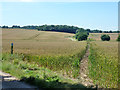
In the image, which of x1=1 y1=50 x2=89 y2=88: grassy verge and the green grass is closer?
the green grass

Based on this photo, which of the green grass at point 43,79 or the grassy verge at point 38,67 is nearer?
the green grass at point 43,79

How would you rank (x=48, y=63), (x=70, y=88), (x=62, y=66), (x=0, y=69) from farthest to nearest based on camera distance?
(x=48, y=63) < (x=62, y=66) < (x=0, y=69) < (x=70, y=88)

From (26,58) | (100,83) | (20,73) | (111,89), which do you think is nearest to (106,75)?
(100,83)

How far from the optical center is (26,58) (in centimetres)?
2098

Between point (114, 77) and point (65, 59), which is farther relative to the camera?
point (65, 59)

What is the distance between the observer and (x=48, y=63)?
1773 cm

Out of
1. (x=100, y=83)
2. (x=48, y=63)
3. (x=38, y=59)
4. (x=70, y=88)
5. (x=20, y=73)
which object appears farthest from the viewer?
(x=38, y=59)

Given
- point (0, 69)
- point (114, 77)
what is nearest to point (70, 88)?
point (114, 77)

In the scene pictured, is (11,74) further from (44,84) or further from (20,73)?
(44,84)

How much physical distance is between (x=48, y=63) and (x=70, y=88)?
8.76 meters

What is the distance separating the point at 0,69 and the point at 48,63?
4435 millimetres

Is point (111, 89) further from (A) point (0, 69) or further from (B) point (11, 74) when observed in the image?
(A) point (0, 69)

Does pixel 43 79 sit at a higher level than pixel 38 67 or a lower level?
higher

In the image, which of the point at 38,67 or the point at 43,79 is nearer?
the point at 43,79
